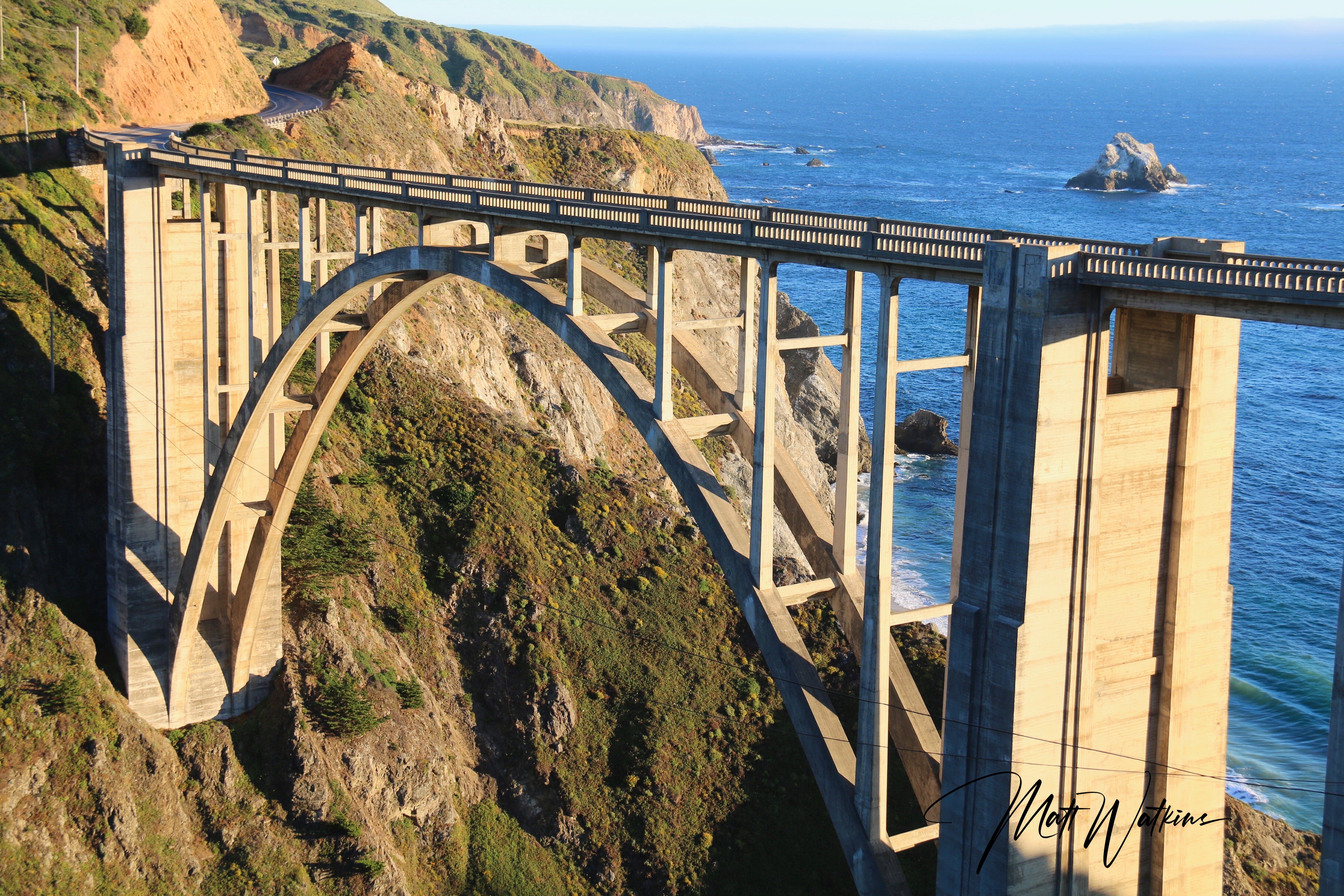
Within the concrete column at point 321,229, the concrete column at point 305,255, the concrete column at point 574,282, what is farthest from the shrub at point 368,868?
the concrete column at point 574,282

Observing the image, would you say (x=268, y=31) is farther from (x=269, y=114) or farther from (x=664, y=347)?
(x=664, y=347)

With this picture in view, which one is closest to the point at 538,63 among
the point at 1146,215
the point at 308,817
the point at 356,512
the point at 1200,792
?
the point at 1146,215

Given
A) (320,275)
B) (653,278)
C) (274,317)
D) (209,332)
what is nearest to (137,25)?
(209,332)

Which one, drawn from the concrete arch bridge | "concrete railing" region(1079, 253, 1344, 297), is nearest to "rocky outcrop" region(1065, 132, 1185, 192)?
the concrete arch bridge

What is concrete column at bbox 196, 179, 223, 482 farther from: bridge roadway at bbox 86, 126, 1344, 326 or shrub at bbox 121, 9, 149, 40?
shrub at bbox 121, 9, 149, 40

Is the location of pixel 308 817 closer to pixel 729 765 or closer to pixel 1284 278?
pixel 729 765

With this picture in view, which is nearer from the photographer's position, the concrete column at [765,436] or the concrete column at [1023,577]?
the concrete column at [1023,577]

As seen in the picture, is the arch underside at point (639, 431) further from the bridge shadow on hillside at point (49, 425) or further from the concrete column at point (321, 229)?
the bridge shadow on hillside at point (49, 425)
